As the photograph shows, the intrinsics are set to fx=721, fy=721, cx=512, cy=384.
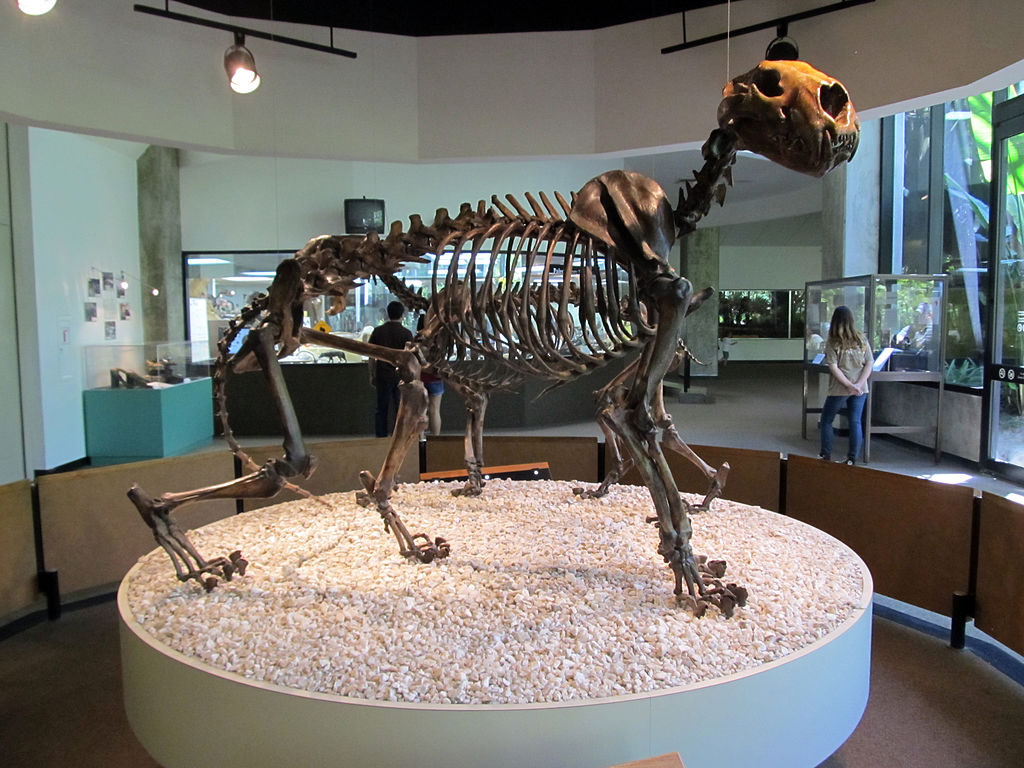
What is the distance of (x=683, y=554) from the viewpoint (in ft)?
9.64

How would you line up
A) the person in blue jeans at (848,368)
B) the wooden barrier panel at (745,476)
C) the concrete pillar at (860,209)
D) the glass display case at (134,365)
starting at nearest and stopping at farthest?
the wooden barrier panel at (745,476) < the person in blue jeans at (848,368) < the glass display case at (134,365) < the concrete pillar at (860,209)

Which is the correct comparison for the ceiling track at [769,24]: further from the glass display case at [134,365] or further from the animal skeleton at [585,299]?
the glass display case at [134,365]

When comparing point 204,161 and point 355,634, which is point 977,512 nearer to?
point 355,634

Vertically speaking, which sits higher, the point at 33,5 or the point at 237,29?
the point at 237,29

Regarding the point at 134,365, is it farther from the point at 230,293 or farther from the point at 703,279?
the point at 703,279

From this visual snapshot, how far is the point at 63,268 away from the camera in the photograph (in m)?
7.12

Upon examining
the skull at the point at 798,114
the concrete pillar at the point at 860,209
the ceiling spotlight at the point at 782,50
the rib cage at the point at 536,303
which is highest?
the ceiling spotlight at the point at 782,50

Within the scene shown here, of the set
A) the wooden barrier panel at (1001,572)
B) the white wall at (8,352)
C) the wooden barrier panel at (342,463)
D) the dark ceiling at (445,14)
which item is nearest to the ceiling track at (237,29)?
the dark ceiling at (445,14)

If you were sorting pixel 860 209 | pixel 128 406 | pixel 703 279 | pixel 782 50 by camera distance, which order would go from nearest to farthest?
pixel 782 50 < pixel 128 406 < pixel 860 209 < pixel 703 279

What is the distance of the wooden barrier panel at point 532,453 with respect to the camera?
17.0ft

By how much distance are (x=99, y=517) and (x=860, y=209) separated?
8.41 meters

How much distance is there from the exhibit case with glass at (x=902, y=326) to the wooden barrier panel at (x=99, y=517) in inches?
255

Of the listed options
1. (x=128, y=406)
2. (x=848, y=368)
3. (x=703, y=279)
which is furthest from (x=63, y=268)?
(x=703, y=279)

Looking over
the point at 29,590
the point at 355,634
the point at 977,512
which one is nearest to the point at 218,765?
the point at 355,634
